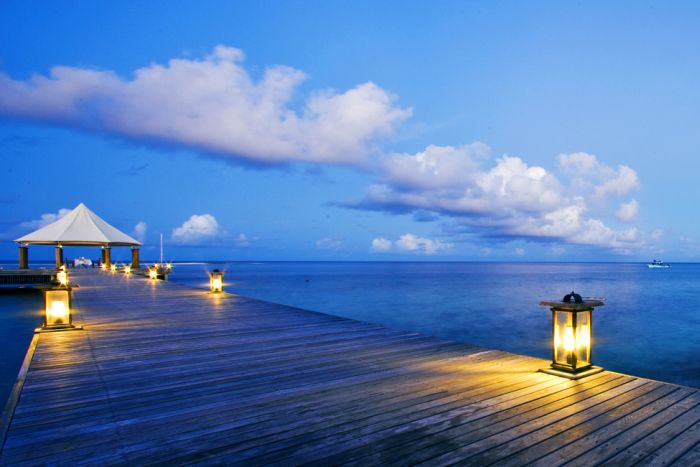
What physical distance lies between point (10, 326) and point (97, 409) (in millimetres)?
16438

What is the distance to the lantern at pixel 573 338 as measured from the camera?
496cm

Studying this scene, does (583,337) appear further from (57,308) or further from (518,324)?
(518,324)

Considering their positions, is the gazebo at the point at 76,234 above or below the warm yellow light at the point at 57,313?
above

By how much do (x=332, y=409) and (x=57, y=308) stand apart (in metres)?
6.95

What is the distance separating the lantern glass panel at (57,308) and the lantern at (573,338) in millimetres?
8408

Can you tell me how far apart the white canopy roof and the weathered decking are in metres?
26.0

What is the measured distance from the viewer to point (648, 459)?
9.82ft

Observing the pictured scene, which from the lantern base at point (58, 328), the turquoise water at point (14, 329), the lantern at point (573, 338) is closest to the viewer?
the lantern at point (573, 338)

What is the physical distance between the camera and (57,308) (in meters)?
8.24

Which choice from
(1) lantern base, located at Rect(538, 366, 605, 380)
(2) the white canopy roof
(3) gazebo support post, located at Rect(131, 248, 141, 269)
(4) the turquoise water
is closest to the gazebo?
(2) the white canopy roof

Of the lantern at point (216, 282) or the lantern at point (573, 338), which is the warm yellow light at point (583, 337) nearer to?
the lantern at point (573, 338)

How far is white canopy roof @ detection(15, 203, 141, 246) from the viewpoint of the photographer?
2828cm

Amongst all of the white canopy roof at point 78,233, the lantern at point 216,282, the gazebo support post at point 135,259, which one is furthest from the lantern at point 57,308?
the gazebo support post at point 135,259

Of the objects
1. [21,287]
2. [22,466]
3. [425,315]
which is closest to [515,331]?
[425,315]
